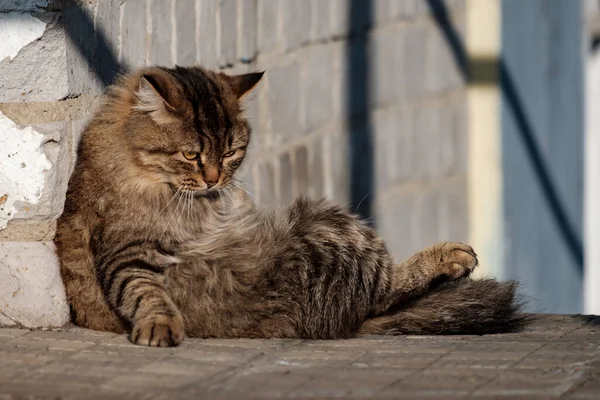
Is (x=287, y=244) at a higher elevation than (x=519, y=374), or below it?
higher

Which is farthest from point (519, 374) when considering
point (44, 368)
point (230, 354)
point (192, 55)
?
point (192, 55)

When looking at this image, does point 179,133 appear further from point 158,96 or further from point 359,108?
point 359,108

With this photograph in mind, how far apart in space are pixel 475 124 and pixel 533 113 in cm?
80

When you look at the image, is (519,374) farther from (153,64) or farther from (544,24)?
(544,24)

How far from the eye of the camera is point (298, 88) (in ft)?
19.1

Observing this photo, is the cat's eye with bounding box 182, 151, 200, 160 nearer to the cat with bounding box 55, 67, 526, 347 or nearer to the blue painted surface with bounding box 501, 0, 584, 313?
the cat with bounding box 55, 67, 526, 347

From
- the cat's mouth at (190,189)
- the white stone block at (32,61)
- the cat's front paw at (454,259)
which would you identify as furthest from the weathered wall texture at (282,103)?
the cat's front paw at (454,259)

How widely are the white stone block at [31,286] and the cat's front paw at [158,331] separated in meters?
0.43

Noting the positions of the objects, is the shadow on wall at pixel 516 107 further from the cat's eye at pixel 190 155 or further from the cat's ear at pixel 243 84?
the cat's eye at pixel 190 155

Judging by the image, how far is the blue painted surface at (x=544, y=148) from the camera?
8.17m

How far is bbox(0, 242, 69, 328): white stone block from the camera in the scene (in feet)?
12.6

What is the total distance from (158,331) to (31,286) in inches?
23.4

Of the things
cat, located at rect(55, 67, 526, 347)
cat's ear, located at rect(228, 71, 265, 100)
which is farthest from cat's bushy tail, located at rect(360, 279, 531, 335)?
cat's ear, located at rect(228, 71, 265, 100)

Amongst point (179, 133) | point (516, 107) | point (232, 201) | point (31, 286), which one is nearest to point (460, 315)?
point (232, 201)
